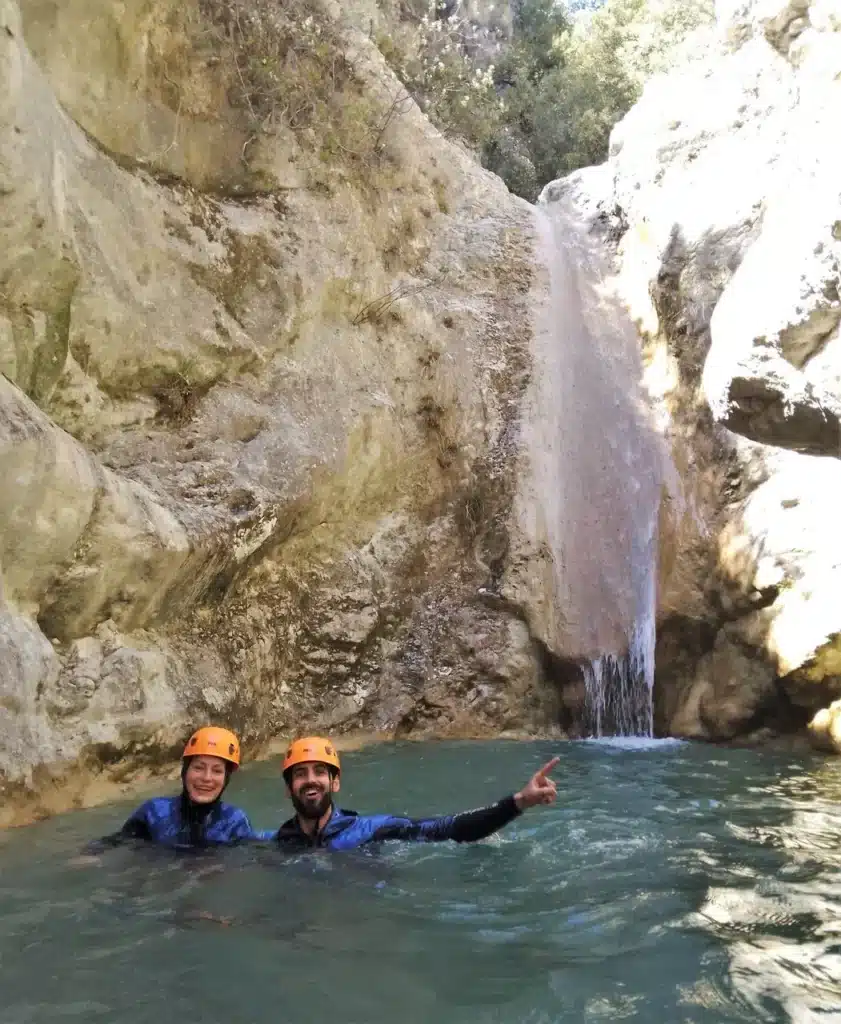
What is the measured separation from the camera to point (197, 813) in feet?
16.6

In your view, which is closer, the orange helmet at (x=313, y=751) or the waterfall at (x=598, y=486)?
the orange helmet at (x=313, y=751)

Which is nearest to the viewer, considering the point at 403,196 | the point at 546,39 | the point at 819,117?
the point at 819,117

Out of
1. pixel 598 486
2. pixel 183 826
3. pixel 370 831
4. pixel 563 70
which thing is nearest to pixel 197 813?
pixel 183 826

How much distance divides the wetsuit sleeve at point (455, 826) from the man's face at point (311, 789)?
12.5 inches

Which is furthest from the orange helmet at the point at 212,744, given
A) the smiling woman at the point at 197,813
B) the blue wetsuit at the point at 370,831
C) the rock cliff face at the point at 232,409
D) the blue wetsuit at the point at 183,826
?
the rock cliff face at the point at 232,409

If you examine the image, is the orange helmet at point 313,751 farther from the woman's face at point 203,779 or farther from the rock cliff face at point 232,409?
the rock cliff face at point 232,409

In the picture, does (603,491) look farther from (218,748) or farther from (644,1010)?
(644,1010)

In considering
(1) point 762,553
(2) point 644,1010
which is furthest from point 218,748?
(1) point 762,553

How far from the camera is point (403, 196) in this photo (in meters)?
13.7

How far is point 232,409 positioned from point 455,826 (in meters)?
5.80

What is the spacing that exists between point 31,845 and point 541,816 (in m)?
2.97

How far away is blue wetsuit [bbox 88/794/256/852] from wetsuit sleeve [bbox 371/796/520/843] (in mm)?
754

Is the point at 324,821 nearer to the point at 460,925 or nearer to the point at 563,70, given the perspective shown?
the point at 460,925

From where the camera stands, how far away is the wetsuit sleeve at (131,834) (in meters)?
5.02
